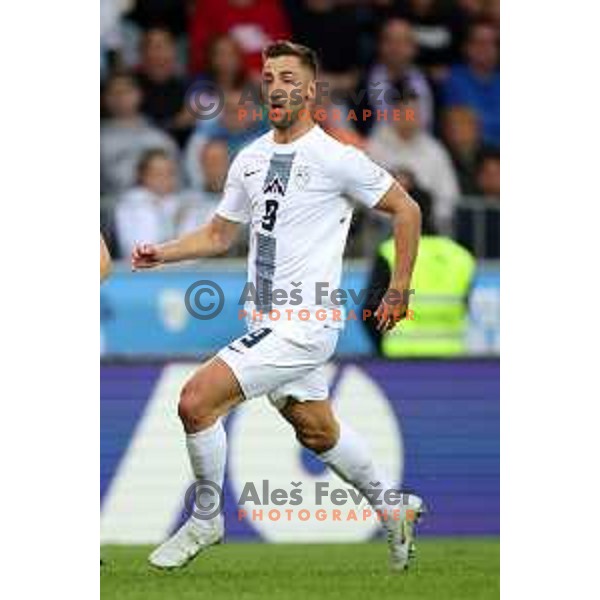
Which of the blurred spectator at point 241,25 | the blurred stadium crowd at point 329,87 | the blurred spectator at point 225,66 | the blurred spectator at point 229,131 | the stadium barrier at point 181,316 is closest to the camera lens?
Answer: the stadium barrier at point 181,316

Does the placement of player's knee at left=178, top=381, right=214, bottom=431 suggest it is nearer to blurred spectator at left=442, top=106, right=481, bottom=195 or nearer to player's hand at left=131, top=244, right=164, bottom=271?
player's hand at left=131, top=244, right=164, bottom=271

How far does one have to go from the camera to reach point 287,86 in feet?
44.4

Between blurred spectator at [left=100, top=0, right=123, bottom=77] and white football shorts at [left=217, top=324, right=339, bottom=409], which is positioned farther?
blurred spectator at [left=100, top=0, right=123, bottom=77]

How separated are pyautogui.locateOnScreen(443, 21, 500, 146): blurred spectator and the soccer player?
25.0 feet

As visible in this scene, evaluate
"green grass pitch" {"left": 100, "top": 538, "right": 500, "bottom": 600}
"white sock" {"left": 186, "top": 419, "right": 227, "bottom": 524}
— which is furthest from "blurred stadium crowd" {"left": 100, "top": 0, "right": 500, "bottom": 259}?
"white sock" {"left": 186, "top": 419, "right": 227, "bottom": 524}

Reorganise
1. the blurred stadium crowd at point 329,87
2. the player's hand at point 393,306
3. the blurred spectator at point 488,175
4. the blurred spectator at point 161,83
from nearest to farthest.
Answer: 1. the player's hand at point 393,306
2. the blurred stadium crowd at point 329,87
3. the blurred spectator at point 488,175
4. the blurred spectator at point 161,83

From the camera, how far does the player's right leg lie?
13445 millimetres

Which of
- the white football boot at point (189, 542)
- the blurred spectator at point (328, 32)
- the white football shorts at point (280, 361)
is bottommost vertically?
the white football boot at point (189, 542)

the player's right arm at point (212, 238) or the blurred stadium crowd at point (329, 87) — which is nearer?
the player's right arm at point (212, 238)

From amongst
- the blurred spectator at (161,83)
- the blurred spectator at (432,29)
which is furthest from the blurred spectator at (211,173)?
the blurred spectator at (432,29)

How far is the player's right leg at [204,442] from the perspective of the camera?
13.4 metres

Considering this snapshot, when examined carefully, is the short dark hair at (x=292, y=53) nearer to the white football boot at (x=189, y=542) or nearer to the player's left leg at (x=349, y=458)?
the player's left leg at (x=349, y=458)
